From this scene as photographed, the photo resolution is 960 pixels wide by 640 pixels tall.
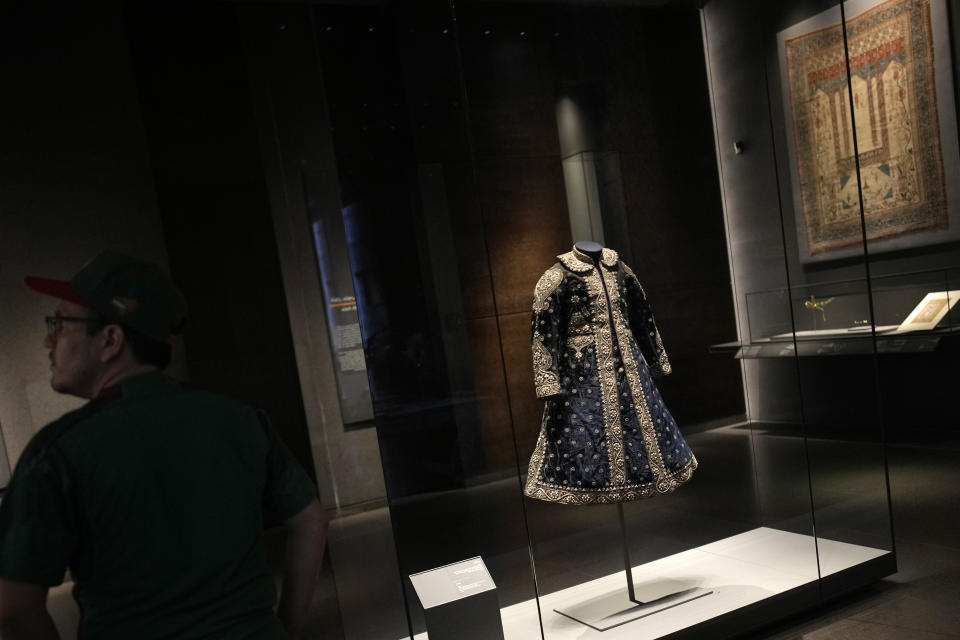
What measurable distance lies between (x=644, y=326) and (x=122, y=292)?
7.75ft

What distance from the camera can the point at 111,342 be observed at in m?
1.10

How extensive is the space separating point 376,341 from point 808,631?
2167 mm

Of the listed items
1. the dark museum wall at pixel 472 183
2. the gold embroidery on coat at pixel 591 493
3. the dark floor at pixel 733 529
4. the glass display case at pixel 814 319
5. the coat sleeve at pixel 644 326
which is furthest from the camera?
the glass display case at pixel 814 319

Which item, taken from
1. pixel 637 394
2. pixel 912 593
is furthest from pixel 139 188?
pixel 912 593

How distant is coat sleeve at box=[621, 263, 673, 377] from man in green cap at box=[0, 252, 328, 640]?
2164 millimetres

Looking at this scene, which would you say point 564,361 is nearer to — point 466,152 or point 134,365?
point 466,152

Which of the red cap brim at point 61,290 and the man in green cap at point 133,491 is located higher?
Result: the red cap brim at point 61,290

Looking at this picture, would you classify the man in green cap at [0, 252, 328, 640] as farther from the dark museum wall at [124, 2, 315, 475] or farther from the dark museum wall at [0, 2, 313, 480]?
the dark museum wall at [124, 2, 315, 475]

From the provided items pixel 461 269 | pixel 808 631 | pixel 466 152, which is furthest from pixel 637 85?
pixel 808 631

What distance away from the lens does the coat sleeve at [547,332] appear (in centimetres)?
279

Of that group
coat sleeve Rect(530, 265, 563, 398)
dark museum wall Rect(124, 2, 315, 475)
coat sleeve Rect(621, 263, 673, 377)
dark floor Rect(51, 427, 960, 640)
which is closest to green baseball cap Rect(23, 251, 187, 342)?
dark museum wall Rect(124, 2, 315, 475)

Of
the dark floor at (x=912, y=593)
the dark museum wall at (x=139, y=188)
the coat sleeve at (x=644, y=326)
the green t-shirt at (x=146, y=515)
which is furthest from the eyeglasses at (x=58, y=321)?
the dark floor at (x=912, y=593)

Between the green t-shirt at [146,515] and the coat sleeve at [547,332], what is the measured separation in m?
1.75

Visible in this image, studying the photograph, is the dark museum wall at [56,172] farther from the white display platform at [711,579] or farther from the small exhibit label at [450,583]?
the white display platform at [711,579]
